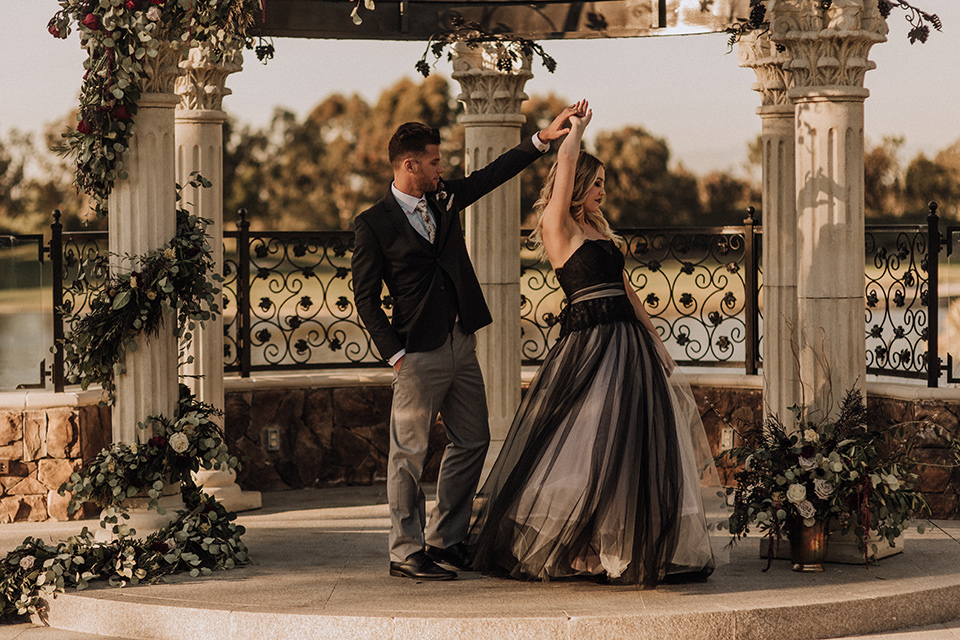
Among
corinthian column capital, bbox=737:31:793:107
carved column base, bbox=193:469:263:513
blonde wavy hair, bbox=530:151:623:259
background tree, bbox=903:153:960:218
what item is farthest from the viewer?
background tree, bbox=903:153:960:218

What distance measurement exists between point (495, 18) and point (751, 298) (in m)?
2.83

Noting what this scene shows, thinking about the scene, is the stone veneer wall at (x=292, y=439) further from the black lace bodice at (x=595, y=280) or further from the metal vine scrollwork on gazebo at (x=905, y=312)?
the black lace bodice at (x=595, y=280)

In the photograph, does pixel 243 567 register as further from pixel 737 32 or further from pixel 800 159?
pixel 737 32

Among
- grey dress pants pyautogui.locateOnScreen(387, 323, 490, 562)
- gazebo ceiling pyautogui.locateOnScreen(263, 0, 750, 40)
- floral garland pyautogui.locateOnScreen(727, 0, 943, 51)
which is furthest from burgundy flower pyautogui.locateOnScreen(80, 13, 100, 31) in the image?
floral garland pyautogui.locateOnScreen(727, 0, 943, 51)

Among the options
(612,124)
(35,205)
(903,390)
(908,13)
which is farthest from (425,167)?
(35,205)

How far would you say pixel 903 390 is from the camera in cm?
686

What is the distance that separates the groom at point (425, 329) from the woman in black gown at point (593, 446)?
161 millimetres

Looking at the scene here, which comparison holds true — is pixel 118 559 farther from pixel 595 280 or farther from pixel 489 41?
pixel 489 41

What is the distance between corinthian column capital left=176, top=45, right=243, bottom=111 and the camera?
23.3 ft

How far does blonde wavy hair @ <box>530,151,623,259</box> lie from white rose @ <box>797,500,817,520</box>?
1.45 m

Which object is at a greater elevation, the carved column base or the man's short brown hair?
the man's short brown hair

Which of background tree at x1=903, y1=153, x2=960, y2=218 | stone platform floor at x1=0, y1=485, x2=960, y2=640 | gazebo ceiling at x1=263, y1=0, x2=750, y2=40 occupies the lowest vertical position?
stone platform floor at x1=0, y1=485, x2=960, y2=640

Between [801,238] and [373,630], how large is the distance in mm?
2827

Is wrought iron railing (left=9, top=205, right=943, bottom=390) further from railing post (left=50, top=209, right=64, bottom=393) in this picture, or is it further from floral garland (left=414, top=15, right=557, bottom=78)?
floral garland (left=414, top=15, right=557, bottom=78)
